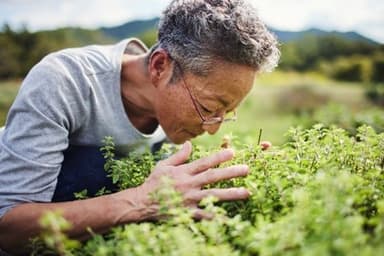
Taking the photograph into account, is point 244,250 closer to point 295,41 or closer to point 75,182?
point 75,182

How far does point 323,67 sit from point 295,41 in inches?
129

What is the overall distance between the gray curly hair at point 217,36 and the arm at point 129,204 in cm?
68

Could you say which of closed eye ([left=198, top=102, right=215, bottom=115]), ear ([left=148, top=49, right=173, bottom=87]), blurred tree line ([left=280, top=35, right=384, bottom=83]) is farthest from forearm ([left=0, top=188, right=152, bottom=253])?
blurred tree line ([left=280, top=35, right=384, bottom=83])

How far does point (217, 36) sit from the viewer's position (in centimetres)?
290

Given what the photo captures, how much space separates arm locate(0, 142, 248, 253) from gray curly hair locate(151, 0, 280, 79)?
2.24ft

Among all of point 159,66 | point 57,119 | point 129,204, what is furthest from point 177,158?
point 159,66

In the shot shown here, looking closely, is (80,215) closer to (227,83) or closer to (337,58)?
(227,83)

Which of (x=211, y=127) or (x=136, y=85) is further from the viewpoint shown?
(x=136, y=85)

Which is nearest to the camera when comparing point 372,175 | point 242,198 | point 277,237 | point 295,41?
point 277,237

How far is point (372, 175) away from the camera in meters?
1.93

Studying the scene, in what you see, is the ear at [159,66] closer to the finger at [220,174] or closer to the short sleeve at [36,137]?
the short sleeve at [36,137]

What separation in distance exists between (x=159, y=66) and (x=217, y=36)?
450mm

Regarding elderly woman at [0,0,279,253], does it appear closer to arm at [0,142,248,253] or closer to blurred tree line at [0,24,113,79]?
arm at [0,142,248,253]

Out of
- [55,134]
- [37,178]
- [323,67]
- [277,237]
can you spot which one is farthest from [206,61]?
[323,67]
